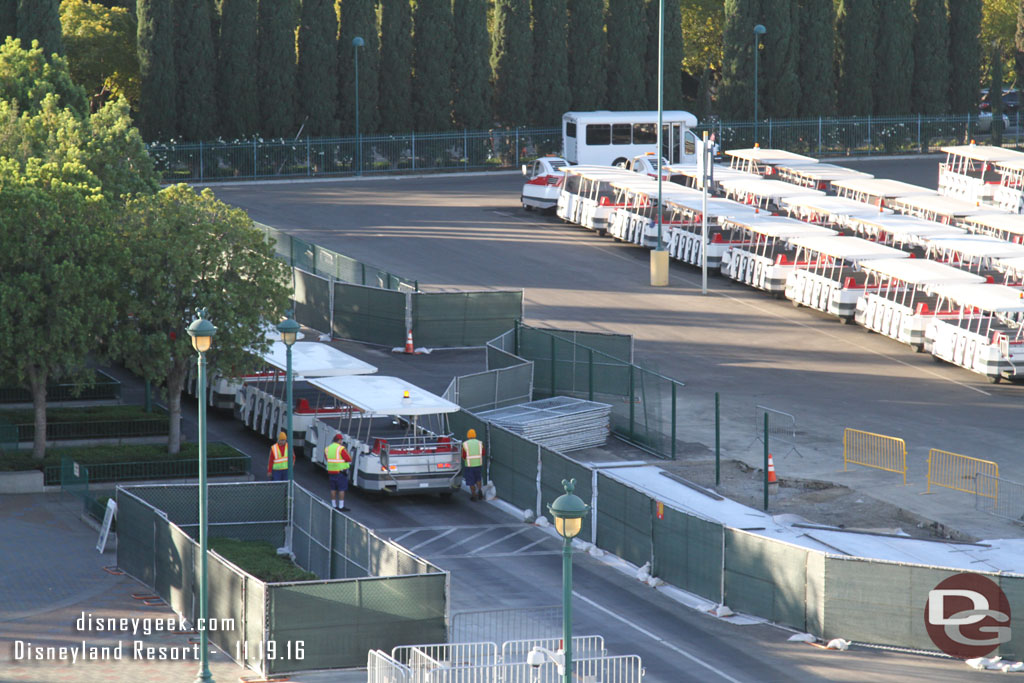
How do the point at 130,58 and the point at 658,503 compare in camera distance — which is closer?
the point at 658,503

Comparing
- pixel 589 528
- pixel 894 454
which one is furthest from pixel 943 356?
pixel 589 528

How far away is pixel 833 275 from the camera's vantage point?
4694 cm

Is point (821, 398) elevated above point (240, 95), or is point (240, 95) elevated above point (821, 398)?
point (240, 95)

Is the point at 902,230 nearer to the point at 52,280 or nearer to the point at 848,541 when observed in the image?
the point at 848,541

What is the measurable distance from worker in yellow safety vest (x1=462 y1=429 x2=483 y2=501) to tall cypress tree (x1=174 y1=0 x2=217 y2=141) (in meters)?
45.3

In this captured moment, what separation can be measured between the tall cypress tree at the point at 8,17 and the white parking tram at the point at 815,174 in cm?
3181

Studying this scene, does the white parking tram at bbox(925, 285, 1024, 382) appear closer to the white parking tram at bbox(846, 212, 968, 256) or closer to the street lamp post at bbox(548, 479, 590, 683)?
the white parking tram at bbox(846, 212, 968, 256)

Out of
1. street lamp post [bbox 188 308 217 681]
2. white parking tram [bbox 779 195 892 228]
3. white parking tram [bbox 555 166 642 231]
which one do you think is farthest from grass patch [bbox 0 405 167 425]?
white parking tram [bbox 779 195 892 228]

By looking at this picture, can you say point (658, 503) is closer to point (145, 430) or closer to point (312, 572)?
point (312, 572)

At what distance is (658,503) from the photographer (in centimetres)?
2577

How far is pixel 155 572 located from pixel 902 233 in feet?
99.3

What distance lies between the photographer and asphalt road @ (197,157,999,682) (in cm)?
2306

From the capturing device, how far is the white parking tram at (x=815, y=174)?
61219 millimetres

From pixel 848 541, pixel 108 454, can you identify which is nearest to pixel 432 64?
pixel 108 454
